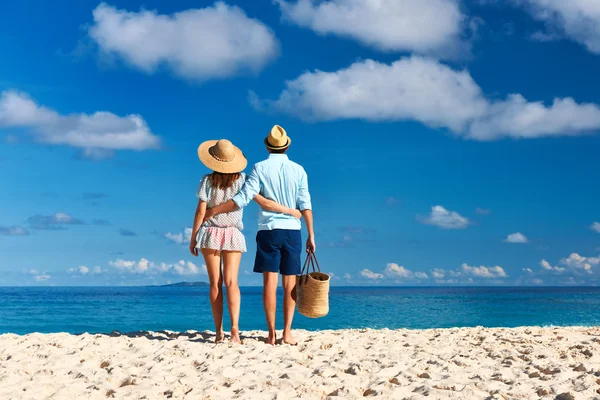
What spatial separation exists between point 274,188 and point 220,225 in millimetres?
721

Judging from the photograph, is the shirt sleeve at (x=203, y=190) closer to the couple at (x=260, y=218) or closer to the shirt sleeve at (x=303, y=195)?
the couple at (x=260, y=218)

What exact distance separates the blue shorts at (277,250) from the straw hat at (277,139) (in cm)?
94

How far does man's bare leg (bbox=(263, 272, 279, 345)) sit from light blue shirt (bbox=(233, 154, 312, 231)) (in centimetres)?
52

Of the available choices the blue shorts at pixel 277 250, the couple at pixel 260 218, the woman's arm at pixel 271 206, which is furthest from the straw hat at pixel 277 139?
the blue shorts at pixel 277 250

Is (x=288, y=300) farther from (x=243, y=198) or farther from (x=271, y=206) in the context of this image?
(x=243, y=198)

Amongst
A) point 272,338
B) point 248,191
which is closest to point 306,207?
point 248,191

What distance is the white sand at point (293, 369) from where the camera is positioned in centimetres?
443

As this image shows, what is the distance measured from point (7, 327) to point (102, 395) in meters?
20.3

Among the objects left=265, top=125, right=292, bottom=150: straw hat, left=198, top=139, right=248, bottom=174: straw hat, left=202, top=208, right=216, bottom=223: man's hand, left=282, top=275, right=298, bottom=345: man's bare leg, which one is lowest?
left=282, top=275, right=298, bottom=345: man's bare leg

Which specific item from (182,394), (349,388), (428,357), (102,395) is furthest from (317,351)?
(102,395)

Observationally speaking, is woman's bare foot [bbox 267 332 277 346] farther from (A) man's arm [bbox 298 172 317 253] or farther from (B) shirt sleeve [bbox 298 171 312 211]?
(B) shirt sleeve [bbox 298 171 312 211]

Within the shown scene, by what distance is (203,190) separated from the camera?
622 cm

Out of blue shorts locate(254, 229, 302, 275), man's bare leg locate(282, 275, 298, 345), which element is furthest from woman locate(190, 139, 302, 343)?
man's bare leg locate(282, 275, 298, 345)

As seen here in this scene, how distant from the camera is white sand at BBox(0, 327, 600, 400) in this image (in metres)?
4.43
